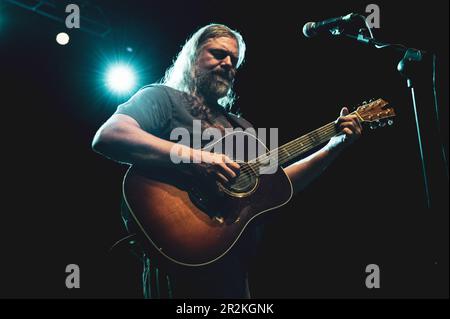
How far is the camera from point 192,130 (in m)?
2.06

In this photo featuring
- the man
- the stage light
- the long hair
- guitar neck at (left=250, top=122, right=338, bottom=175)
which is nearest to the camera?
the man

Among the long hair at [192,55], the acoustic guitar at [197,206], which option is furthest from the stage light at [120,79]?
the acoustic guitar at [197,206]

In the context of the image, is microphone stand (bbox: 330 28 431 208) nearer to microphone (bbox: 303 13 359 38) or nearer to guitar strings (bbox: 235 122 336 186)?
microphone (bbox: 303 13 359 38)

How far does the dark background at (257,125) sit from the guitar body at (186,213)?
75.9 inches

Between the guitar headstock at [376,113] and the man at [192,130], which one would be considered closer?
the man at [192,130]

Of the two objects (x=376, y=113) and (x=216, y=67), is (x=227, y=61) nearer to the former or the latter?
(x=216, y=67)

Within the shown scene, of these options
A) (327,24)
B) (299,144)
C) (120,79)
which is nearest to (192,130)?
(299,144)

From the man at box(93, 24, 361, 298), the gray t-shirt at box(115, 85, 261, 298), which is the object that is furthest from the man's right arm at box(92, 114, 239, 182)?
the gray t-shirt at box(115, 85, 261, 298)

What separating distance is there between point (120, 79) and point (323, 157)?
9.80 feet

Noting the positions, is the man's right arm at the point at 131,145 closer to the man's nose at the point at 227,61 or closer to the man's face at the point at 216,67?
the man's face at the point at 216,67

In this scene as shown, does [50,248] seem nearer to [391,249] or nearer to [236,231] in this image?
[236,231]

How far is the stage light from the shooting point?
445 centimetres

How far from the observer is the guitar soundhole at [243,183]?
6.34 ft

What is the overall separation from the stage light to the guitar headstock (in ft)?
9.83
